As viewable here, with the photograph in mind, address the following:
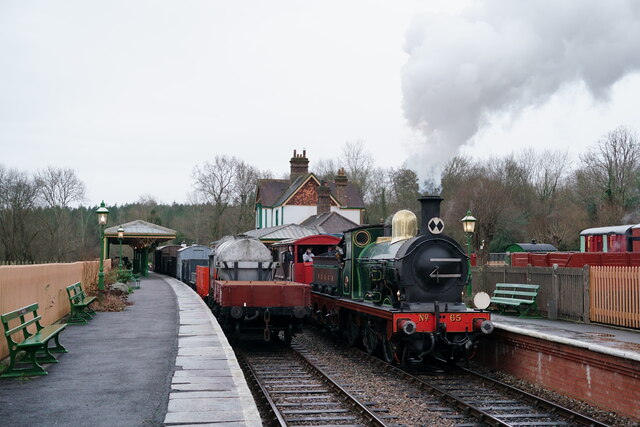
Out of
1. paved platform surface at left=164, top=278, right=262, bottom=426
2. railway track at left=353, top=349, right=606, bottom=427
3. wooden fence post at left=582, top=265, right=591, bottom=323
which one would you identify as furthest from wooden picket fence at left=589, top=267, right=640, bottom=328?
paved platform surface at left=164, top=278, right=262, bottom=426

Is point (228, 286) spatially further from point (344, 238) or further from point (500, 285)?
point (500, 285)

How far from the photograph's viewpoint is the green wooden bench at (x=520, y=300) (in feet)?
52.1

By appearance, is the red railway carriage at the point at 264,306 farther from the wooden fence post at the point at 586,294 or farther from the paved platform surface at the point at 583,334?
the wooden fence post at the point at 586,294

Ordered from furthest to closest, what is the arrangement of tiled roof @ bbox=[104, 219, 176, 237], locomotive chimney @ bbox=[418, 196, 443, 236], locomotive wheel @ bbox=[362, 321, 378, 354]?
tiled roof @ bbox=[104, 219, 176, 237] → locomotive wheel @ bbox=[362, 321, 378, 354] → locomotive chimney @ bbox=[418, 196, 443, 236]

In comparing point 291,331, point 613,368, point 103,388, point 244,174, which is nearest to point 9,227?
point 244,174

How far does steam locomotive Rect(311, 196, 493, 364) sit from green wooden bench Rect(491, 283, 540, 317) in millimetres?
3979

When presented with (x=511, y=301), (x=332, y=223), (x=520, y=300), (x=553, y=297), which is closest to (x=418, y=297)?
(x=520, y=300)

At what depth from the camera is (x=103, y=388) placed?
818 centimetres

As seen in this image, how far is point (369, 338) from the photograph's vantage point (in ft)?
43.7

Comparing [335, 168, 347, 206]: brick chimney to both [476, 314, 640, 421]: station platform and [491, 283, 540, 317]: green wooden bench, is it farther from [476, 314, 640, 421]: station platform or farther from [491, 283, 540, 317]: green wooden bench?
[476, 314, 640, 421]: station platform

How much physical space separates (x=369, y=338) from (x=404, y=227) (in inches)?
104

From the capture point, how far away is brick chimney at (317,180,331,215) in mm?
40469

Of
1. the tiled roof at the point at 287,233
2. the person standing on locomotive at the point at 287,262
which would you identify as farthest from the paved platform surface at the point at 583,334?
the tiled roof at the point at 287,233

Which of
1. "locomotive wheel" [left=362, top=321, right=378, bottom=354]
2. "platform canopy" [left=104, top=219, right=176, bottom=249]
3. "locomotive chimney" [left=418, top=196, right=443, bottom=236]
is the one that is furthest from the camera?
"platform canopy" [left=104, top=219, right=176, bottom=249]
